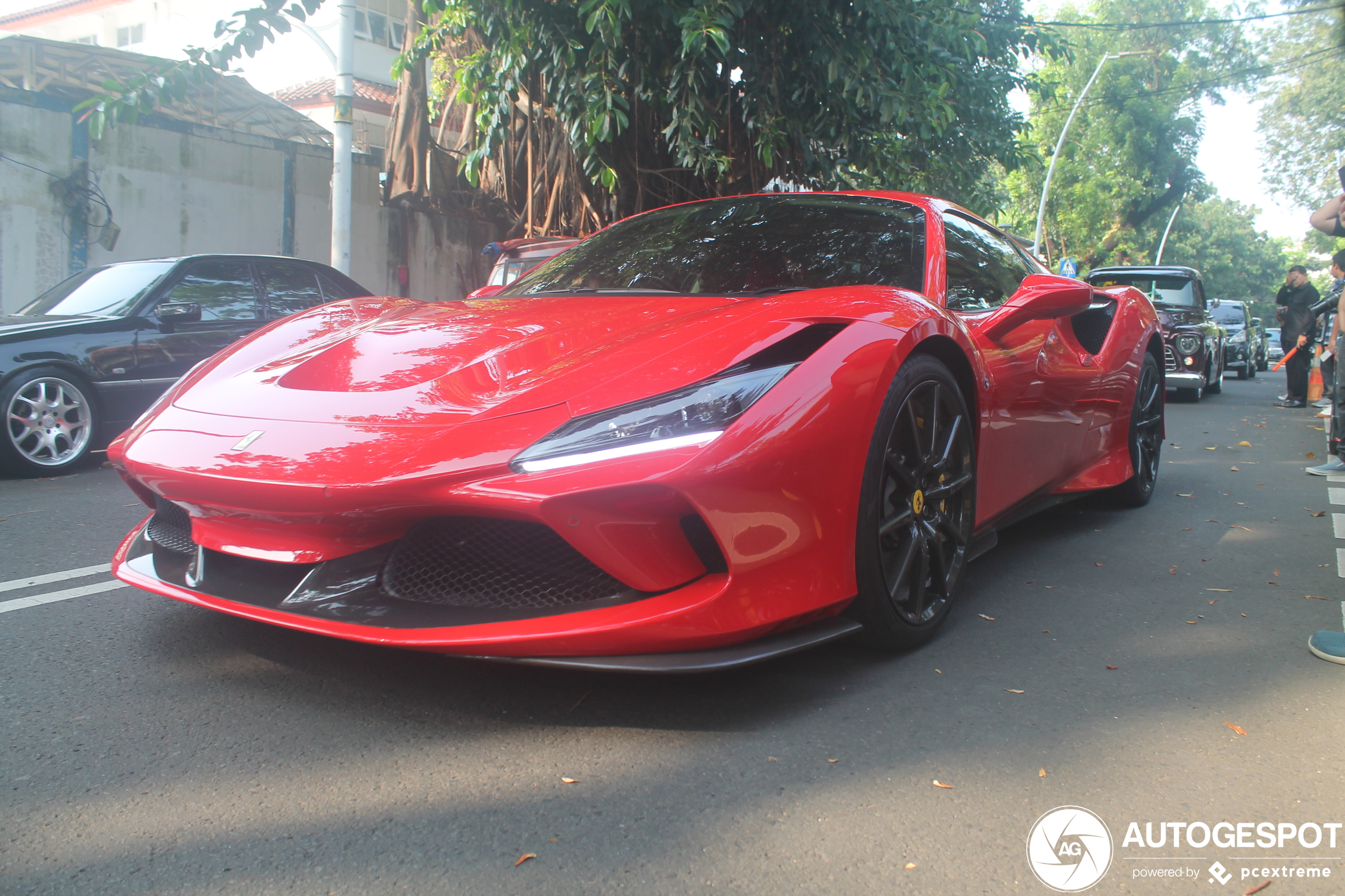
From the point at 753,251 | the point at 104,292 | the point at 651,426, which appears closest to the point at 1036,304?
the point at 753,251

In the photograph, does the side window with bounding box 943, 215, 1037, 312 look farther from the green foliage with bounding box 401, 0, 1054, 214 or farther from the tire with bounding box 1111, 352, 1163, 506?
the green foliage with bounding box 401, 0, 1054, 214

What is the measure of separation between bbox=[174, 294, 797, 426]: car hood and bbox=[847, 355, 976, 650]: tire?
0.43 metres

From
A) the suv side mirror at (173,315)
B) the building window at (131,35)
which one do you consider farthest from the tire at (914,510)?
the building window at (131,35)

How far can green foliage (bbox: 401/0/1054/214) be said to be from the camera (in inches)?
294

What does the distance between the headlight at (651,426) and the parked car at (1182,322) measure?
10.5m

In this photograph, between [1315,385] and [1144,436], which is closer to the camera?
[1144,436]

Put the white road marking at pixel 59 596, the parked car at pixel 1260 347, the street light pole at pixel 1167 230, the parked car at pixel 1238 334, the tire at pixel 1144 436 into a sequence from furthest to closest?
1. the street light pole at pixel 1167 230
2. the parked car at pixel 1260 347
3. the parked car at pixel 1238 334
4. the tire at pixel 1144 436
5. the white road marking at pixel 59 596

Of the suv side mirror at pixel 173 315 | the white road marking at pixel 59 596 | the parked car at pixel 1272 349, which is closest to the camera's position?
the white road marking at pixel 59 596

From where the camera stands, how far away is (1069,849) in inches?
63.4

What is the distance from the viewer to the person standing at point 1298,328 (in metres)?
11.2

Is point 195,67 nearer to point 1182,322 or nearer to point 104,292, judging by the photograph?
point 104,292

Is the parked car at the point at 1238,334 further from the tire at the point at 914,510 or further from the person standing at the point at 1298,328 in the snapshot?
the tire at the point at 914,510

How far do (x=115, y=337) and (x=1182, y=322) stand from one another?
11213 mm

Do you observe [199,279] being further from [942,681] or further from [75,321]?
[942,681]
